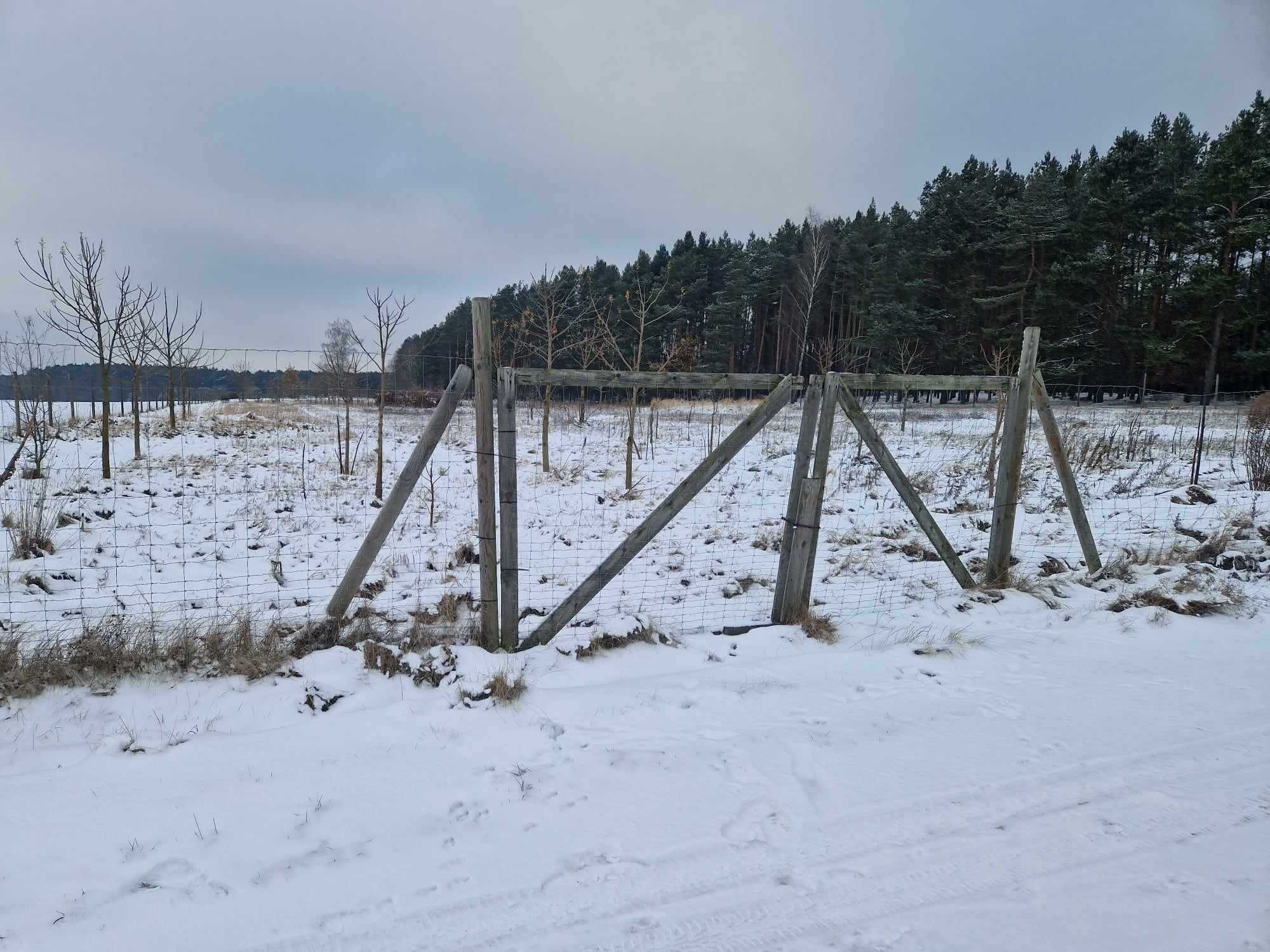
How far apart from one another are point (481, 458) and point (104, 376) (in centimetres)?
1200

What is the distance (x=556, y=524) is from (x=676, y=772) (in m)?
5.76

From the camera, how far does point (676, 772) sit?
319 cm

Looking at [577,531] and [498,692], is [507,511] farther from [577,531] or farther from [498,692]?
[577,531]

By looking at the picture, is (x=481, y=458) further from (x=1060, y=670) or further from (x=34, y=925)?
(x=1060, y=670)

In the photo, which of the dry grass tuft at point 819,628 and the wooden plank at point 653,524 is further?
the dry grass tuft at point 819,628

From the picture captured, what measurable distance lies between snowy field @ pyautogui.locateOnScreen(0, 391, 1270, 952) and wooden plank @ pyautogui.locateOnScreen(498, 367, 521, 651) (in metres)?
0.29

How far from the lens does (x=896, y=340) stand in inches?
1420

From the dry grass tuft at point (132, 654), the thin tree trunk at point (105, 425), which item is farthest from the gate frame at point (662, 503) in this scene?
the thin tree trunk at point (105, 425)

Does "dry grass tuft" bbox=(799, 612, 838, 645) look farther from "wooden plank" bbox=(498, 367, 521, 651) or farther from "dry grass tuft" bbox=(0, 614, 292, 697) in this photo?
"dry grass tuft" bbox=(0, 614, 292, 697)

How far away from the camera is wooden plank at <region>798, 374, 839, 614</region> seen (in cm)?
498

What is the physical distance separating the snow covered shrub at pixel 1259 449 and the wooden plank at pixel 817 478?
9.03m

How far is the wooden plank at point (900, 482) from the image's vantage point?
512 cm

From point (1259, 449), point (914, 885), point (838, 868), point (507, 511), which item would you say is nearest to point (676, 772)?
point (838, 868)

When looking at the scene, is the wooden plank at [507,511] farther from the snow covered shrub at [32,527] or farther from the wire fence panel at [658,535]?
the snow covered shrub at [32,527]
